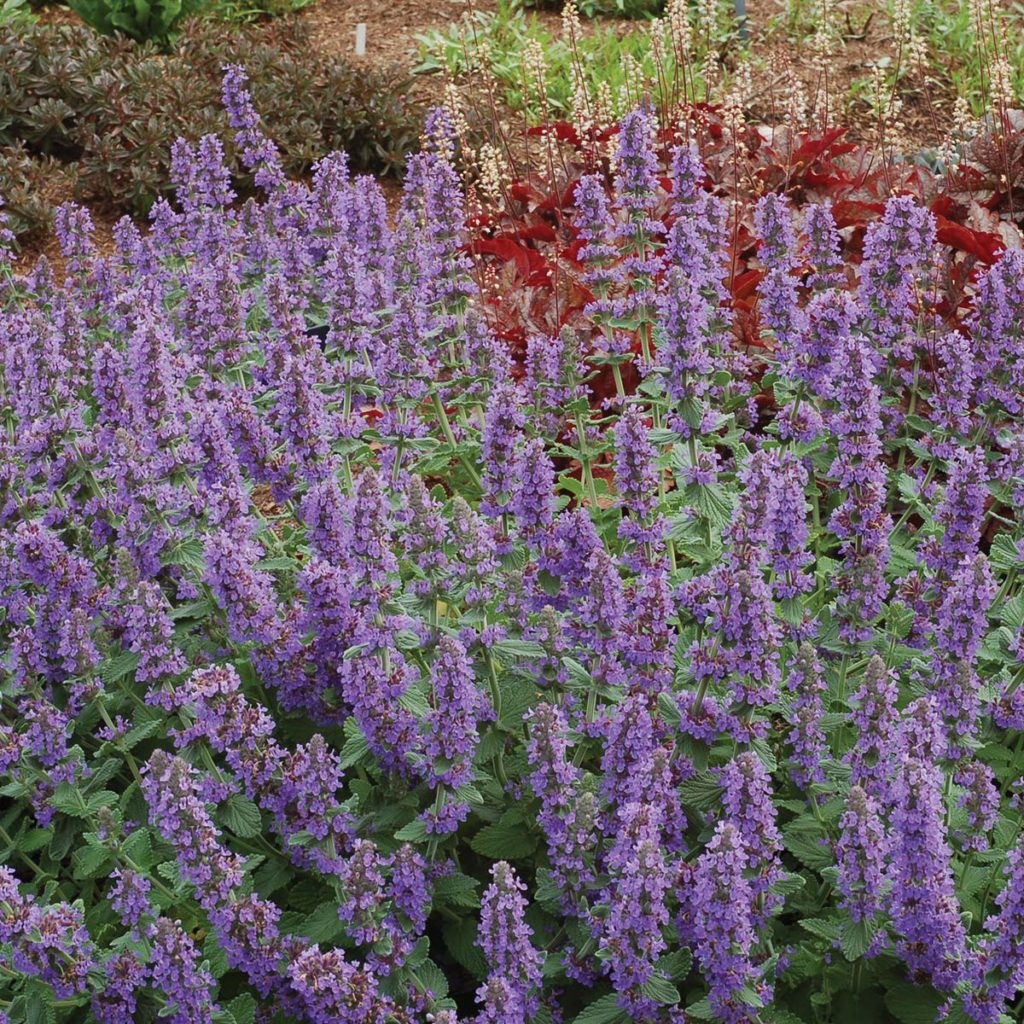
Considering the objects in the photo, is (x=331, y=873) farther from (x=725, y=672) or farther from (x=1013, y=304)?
(x=1013, y=304)

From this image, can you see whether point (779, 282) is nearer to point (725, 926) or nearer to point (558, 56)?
point (725, 926)

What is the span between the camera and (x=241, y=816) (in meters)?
3.85

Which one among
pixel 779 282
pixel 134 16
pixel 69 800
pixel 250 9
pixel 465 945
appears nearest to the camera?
pixel 465 945

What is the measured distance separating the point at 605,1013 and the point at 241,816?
1.15 m

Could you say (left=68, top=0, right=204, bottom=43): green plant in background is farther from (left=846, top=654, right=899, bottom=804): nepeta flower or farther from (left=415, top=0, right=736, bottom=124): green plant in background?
(left=846, top=654, right=899, bottom=804): nepeta flower

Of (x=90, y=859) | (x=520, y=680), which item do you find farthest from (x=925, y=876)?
(x=90, y=859)

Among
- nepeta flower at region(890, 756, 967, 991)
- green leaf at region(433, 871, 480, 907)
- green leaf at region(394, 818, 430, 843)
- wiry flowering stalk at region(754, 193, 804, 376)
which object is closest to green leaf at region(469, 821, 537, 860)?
green leaf at region(433, 871, 480, 907)

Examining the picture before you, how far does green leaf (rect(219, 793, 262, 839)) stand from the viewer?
381 centimetres

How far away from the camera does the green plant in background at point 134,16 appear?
1203 centimetres

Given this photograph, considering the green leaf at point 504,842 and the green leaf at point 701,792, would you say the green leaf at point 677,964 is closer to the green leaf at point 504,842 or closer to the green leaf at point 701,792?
the green leaf at point 701,792

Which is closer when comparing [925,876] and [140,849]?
[925,876]

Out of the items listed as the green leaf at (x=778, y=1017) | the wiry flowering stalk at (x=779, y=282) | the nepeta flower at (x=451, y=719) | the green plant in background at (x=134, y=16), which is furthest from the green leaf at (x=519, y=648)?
the green plant in background at (x=134, y=16)

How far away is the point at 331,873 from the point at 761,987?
1173 millimetres

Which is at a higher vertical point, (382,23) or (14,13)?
(382,23)
